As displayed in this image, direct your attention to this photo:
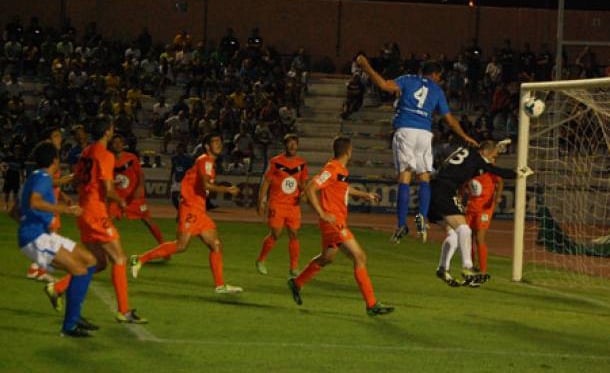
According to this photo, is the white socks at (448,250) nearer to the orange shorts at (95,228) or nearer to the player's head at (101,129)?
the orange shorts at (95,228)

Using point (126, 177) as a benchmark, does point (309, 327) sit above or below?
below

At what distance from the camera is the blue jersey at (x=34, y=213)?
34.4 ft

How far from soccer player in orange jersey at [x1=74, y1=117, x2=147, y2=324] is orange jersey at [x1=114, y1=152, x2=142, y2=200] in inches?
241

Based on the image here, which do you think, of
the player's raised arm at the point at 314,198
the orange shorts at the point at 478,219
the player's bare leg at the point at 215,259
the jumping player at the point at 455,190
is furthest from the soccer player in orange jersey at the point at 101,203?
the orange shorts at the point at 478,219

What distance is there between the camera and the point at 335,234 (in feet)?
41.8

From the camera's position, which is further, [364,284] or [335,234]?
[335,234]

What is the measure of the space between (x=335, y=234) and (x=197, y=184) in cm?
265

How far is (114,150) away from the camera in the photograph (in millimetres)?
17891

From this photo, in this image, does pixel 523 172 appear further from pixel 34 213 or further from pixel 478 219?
pixel 34 213

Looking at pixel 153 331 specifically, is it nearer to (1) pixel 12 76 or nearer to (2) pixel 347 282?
(2) pixel 347 282

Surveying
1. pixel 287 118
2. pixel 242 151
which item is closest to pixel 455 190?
pixel 242 151

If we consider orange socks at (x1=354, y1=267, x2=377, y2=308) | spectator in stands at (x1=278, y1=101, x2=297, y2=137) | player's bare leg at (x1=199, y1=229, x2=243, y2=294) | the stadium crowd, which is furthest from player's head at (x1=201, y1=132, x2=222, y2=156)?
spectator in stands at (x1=278, y1=101, x2=297, y2=137)

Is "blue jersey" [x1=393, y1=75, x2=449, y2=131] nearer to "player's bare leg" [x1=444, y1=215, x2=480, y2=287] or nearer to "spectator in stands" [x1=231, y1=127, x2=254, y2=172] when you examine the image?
"player's bare leg" [x1=444, y1=215, x2=480, y2=287]

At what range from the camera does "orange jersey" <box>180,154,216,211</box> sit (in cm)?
1461
